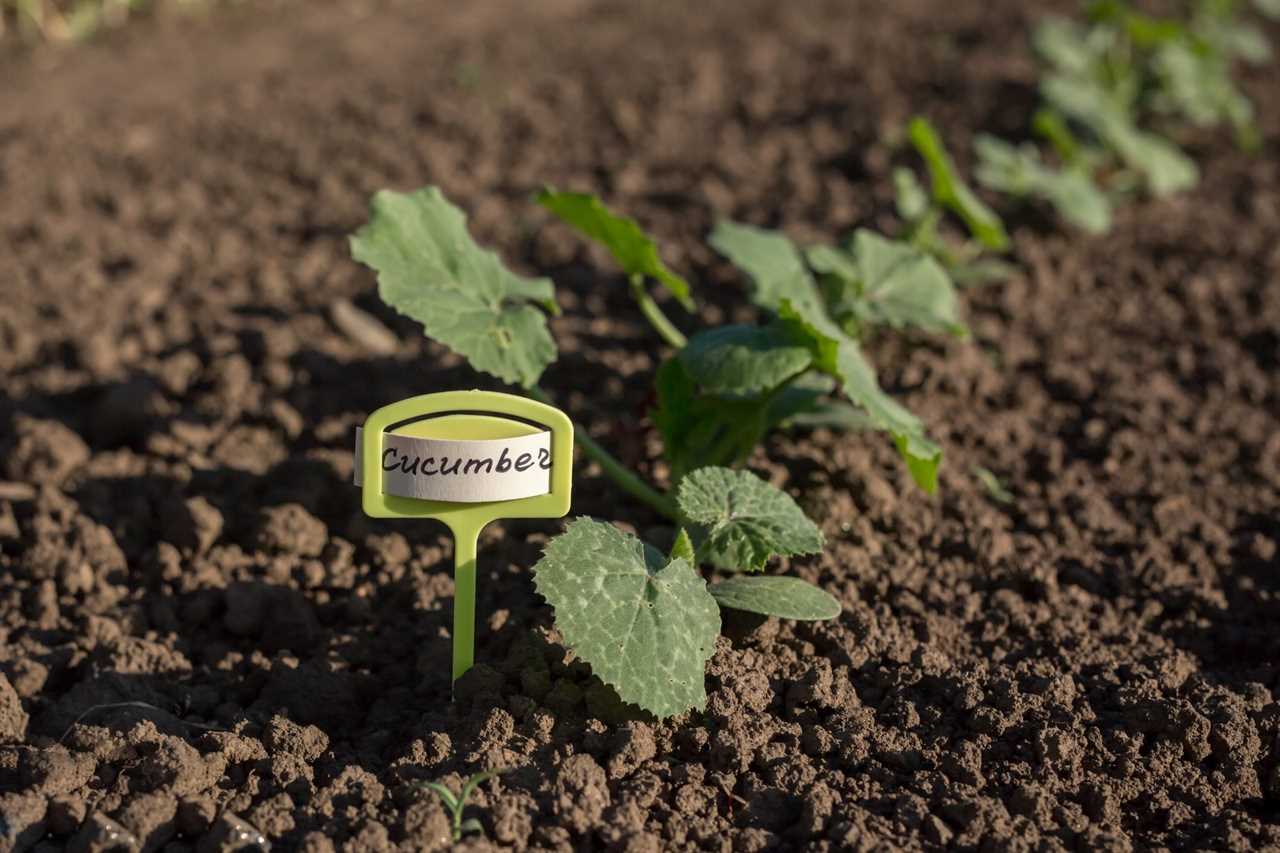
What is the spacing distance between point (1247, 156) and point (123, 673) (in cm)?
401

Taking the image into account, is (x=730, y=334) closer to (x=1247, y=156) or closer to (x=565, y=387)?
(x=565, y=387)

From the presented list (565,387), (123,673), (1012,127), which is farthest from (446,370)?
(1012,127)

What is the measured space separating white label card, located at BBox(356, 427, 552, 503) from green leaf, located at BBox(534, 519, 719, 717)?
113 mm

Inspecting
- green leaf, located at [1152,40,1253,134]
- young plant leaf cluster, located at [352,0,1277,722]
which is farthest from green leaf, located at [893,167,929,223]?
green leaf, located at [1152,40,1253,134]

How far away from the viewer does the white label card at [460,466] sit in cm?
192

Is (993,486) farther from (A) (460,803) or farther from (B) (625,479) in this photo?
(A) (460,803)

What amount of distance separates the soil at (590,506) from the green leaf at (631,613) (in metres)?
0.14

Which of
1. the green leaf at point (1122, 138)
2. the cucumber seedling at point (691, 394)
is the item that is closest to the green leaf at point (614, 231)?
the cucumber seedling at point (691, 394)

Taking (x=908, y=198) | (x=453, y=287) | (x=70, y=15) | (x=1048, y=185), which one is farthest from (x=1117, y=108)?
(x=70, y=15)

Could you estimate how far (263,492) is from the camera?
279 cm

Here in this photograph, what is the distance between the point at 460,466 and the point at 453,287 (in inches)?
26.7

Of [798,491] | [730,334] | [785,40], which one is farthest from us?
[785,40]

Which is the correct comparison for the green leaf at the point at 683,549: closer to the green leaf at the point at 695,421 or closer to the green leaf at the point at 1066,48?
the green leaf at the point at 695,421

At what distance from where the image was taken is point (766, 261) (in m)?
2.89
